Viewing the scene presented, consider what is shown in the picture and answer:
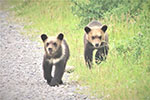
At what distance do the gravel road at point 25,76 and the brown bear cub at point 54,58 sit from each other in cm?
19

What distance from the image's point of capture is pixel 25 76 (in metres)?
8.63

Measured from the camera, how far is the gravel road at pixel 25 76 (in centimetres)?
726

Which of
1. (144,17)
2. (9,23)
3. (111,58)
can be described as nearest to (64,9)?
(9,23)

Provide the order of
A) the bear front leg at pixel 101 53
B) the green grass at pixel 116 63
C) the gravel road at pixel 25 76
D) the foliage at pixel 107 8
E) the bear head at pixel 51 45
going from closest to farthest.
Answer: the green grass at pixel 116 63, the gravel road at pixel 25 76, the bear head at pixel 51 45, the bear front leg at pixel 101 53, the foliage at pixel 107 8

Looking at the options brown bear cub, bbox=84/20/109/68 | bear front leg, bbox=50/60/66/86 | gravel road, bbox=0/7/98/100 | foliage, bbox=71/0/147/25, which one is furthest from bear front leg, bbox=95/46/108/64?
foliage, bbox=71/0/147/25

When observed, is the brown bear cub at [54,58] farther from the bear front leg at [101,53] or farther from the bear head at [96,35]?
the bear front leg at [101,53]

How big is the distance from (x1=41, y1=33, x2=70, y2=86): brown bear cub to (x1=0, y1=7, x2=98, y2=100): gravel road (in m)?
0.19

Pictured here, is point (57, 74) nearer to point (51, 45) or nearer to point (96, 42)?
point (51, 45)

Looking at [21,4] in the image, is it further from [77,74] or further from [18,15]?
[77,74]

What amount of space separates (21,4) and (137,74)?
38.8 ft

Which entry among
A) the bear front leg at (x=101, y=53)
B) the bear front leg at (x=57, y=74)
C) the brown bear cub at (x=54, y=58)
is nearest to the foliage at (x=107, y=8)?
the bear front leg at (x=101, y=53)

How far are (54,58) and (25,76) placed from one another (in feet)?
3.67

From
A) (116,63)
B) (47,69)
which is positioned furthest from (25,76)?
(116,63)

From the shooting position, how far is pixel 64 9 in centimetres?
1541
